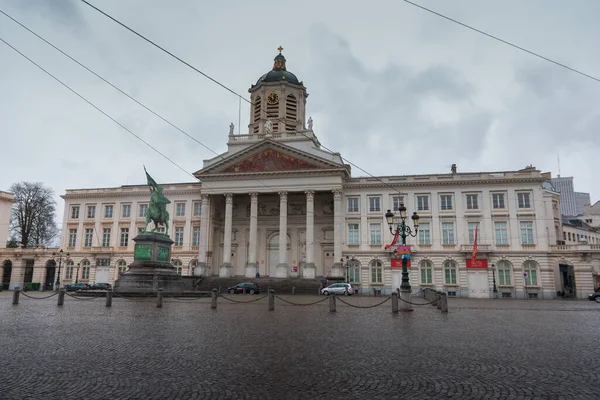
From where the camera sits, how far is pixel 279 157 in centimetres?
5062

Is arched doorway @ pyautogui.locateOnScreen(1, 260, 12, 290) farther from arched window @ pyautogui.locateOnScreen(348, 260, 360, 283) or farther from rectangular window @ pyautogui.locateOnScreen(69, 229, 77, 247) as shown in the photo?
arched window @ pyautogui.locateOnScreen(348, 260, 360, 283)

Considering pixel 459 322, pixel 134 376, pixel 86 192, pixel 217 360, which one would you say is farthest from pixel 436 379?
pixel 86 192

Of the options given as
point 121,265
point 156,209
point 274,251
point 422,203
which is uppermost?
point 422,203

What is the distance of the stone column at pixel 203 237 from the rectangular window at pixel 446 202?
27.1 m

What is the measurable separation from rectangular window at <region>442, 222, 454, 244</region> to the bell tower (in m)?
22.7

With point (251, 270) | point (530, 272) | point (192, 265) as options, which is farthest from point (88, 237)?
point (530, 272)

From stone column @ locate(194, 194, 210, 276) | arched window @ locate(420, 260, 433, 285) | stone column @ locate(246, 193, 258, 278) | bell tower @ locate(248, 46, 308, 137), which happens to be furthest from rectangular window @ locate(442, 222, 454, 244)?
stone column @ locate(194, 194, 210, 276)

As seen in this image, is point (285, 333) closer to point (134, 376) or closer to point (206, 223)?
point (134, 376)

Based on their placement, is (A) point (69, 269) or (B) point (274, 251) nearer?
(B) point (274, 251)

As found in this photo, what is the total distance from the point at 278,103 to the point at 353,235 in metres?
21.9

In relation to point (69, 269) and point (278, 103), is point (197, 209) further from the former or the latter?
point (69, 269)

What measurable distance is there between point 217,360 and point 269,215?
1823 inches

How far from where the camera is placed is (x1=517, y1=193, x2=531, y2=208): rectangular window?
1827 inches

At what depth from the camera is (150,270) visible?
3109 cm
